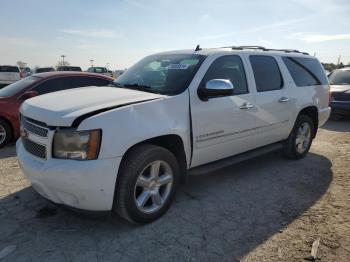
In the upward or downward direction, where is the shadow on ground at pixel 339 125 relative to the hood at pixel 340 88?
downward

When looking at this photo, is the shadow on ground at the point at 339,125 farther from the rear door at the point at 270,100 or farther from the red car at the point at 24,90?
the red car at the point at 24,90

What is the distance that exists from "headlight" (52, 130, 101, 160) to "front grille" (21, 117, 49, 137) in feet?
0.64

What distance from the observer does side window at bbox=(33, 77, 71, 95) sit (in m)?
7.24

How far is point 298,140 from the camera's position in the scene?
595 centimetres

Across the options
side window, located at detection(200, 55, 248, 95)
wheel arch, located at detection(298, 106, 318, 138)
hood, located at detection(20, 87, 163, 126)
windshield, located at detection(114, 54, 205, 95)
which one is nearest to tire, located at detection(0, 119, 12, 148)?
windshield, located at detection(114, 54, 205, 95)

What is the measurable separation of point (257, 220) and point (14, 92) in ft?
18.7

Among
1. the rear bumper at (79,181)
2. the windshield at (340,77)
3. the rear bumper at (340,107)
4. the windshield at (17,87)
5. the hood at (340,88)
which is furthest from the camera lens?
the windshield at (340,77)

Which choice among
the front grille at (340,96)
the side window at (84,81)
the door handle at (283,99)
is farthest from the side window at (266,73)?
the front grille at (340,96)

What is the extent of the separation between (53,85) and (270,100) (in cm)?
482

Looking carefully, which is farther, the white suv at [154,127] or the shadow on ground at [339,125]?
the shadow on ground at [339,125]

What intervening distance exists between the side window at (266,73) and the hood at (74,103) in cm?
184

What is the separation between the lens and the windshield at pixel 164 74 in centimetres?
394

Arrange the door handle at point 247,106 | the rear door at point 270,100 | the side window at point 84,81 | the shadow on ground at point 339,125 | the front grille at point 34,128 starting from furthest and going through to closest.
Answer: the shadow on ground at point 339,125 → the side window at point 84,81 → the rear door at point 270,100 → the door handle at point 247,106 → the front grille at point 34,128

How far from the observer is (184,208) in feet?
13.0
